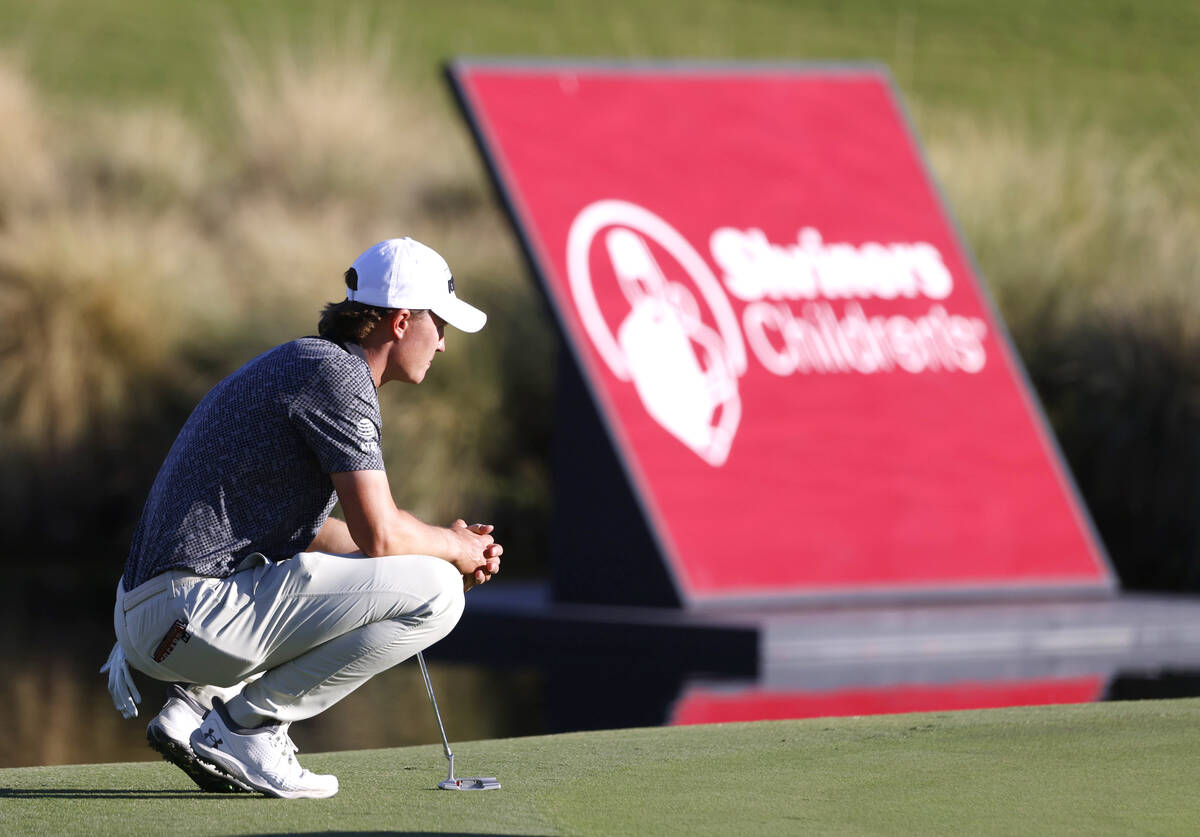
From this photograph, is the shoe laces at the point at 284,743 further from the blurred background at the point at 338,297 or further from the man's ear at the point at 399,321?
the blurred background at the point at 338,297

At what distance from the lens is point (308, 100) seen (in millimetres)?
18188

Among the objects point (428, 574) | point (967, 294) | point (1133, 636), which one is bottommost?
point (1133, 636)

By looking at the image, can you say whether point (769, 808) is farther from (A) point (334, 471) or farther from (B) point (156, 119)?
(B) point (156, 119)

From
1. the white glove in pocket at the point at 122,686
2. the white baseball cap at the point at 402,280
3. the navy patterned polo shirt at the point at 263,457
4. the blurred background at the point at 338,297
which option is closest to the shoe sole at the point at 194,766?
the white glove in pocket at the point at 122,686

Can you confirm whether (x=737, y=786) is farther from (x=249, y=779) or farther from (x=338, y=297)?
(x=338, y=297)

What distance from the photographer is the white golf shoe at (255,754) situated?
5.06 meters

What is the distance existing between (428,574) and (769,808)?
94 centimetres

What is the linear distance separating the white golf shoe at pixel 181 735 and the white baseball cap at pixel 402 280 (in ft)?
3.25

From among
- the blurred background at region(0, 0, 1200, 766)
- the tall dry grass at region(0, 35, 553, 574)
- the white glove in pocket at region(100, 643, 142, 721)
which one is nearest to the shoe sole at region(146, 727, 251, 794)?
the white glove in pocket at region(100, 643, 142, 721)

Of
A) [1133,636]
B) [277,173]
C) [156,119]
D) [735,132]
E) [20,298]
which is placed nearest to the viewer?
[1133,636]

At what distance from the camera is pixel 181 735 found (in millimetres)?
5043

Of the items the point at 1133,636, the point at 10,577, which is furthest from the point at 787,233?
the point at 10,577

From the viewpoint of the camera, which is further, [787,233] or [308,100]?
[308,100]

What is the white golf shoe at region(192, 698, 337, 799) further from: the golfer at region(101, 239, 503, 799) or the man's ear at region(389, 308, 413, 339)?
the man's ear at region(389, 308, 413, 339)
